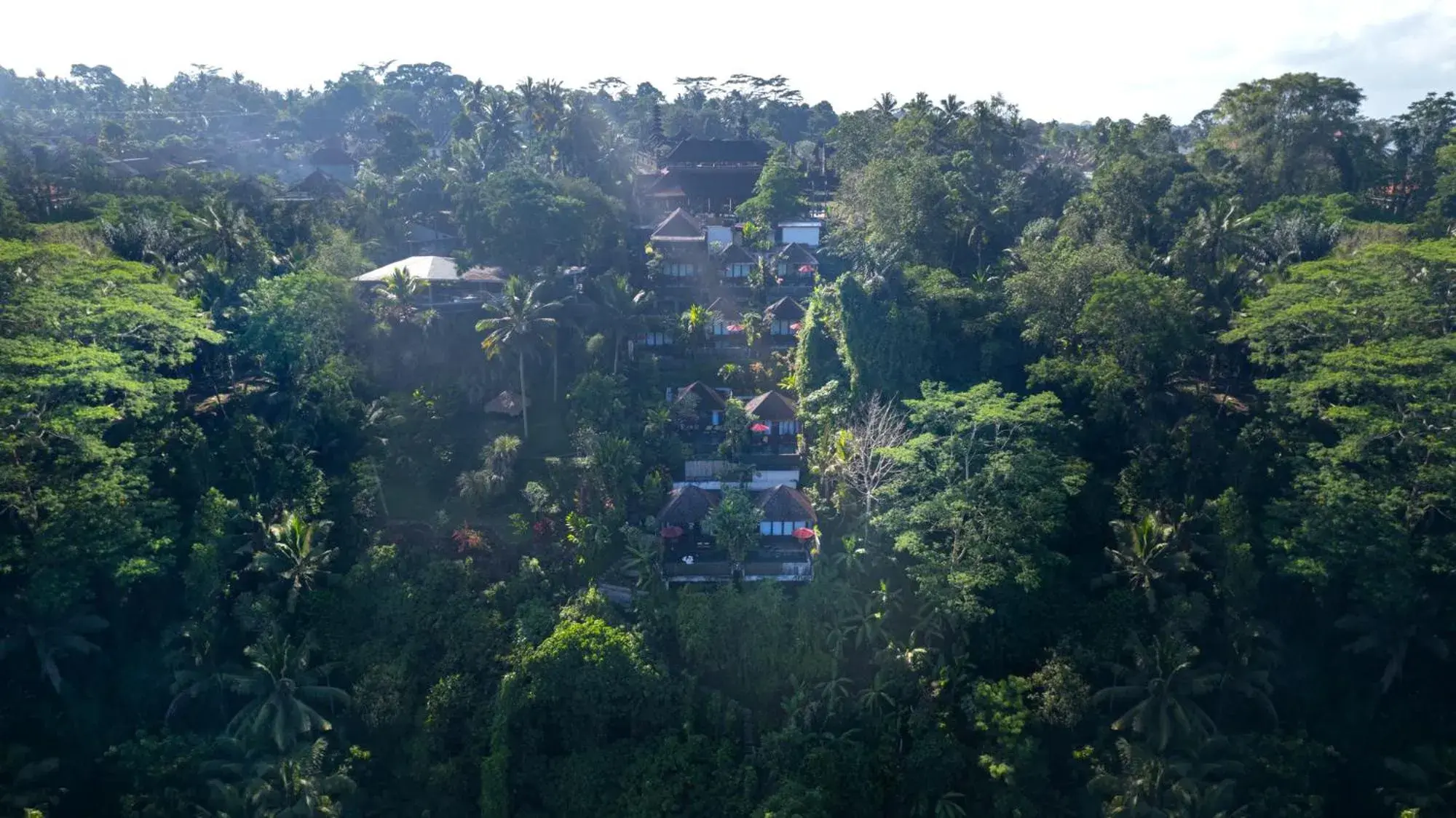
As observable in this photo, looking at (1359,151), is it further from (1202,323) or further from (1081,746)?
(1081,746)

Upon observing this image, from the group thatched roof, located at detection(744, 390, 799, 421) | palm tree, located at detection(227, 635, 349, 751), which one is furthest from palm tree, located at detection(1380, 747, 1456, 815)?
palm tree, located at detection(227, 635, 349, 751)

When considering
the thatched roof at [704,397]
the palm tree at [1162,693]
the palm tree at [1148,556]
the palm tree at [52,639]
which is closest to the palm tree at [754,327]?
the thatched roof at [704,397]

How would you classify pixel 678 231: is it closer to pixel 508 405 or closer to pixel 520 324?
pixel 520 324

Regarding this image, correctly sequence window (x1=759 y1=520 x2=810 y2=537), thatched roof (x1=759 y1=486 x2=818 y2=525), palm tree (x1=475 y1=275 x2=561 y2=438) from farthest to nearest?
palm tree (x1=475 y1=275 x2=561 y2=438) → window (x1=759 y1=520 x2=810 y2=537) → thatched roof (x1=759 y1=486 x2=818 y2=525)

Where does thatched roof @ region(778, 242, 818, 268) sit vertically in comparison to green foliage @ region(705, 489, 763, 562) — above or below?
above

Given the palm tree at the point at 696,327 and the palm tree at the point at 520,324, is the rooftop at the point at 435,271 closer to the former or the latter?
the palm tree at the point at 520,324

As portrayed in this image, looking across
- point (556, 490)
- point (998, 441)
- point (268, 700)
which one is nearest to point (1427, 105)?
point (998, 441)

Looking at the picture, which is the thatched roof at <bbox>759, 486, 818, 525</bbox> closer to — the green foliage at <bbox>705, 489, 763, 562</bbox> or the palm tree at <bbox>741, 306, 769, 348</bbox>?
the green foliage at <bbox>705, 489, 763, 562</bbox>
